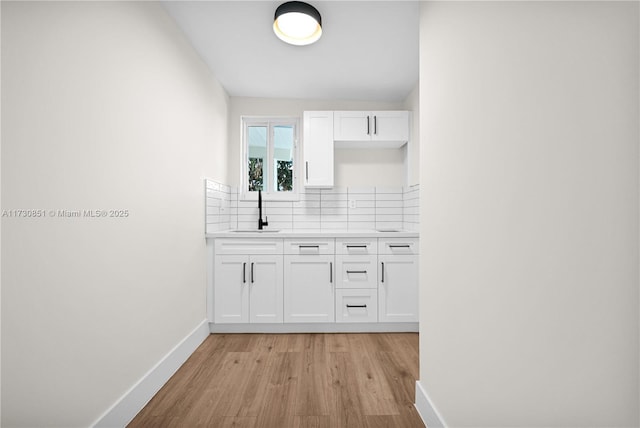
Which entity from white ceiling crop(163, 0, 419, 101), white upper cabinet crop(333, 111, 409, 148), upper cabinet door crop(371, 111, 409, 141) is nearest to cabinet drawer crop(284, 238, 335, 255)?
white upper cabinet crop(333, 111, 409, 148)

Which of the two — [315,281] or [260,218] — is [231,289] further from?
[260,218]

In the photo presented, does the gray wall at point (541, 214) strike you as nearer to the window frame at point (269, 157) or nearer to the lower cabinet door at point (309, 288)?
the lower cabinet door at point (309, 288)

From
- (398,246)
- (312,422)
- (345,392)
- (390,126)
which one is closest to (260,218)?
(398,246)

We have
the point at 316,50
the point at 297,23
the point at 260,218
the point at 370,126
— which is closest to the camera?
the point at 297,23

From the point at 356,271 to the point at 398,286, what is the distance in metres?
0.41

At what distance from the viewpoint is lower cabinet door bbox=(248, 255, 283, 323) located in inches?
109

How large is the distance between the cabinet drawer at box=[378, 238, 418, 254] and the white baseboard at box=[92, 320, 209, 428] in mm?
1728

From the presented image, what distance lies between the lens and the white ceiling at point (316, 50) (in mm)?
2014

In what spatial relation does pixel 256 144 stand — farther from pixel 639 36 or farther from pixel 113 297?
pixel 639 36

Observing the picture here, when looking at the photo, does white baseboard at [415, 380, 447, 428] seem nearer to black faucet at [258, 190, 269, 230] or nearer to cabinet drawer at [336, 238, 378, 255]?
cabinet drawer at [336, 238, 378, 255]

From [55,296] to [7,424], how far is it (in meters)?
0.42

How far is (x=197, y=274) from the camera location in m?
2.56

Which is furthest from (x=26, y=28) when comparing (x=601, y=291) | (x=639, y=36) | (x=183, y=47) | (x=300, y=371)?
(x=300, y=371)

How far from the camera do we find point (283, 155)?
3.60m
